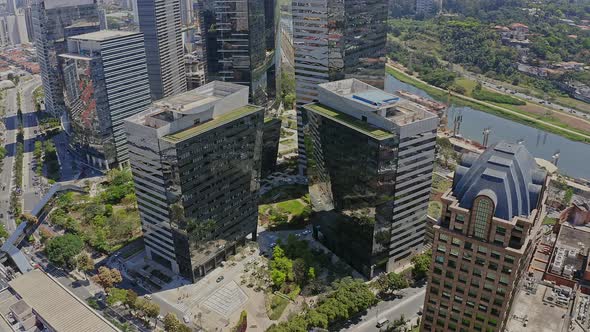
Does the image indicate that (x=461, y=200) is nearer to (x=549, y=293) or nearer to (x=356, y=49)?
(x=549, y=293)

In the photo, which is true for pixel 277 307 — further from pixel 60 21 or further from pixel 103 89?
pixel 60 21

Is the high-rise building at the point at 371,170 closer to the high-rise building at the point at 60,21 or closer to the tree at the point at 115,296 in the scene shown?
the tree at the point at 115,296

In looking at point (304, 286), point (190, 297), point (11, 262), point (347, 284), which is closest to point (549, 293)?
point (347, 284)

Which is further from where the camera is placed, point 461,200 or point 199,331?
point 199,331

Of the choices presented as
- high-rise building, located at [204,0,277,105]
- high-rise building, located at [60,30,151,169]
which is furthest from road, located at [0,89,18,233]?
high-rise building, located at [204,0,277,105]

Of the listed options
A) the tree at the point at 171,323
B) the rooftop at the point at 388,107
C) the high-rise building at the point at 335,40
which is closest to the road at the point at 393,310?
the tree at the point at 171,323

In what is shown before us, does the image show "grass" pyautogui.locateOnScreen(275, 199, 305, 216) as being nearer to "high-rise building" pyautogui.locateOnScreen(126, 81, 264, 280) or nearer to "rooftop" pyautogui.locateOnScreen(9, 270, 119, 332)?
"high-rise building" pyautogui.locateOnScreen(126, 81, 264, 280)
